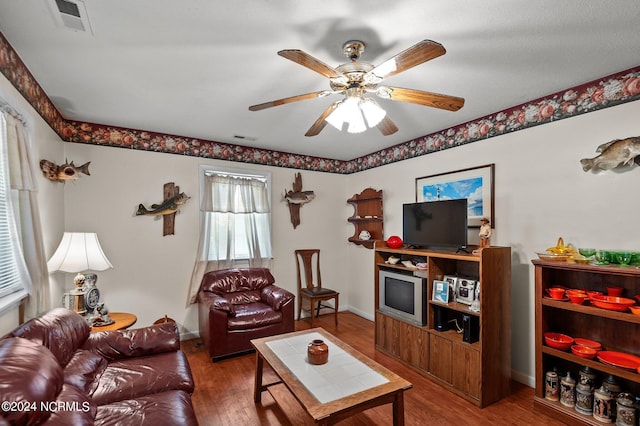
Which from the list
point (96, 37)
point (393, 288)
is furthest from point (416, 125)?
point (96, 37)

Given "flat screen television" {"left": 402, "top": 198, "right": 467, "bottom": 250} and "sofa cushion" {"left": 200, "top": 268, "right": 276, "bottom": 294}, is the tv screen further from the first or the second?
"sofa cushion" {"left": 200, "top": 268, "right": 276, "bottom": 294}

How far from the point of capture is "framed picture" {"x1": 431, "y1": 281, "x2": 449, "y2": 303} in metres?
2.88

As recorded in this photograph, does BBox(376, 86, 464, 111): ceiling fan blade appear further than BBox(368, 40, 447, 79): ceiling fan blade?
Yes

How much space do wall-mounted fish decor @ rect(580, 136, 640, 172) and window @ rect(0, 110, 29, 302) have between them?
4168 millimetres

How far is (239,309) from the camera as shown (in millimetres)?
3598

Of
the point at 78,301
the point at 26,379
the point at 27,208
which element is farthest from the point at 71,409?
the point at 78,301

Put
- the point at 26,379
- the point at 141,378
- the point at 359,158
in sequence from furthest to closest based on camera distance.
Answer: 1. the point at 359,158
2. the point at 141,378
3. the point at 26,379

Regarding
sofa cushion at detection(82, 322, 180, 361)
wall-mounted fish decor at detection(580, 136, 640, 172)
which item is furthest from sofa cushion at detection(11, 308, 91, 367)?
wall-mounted fish decor at detection(580, 136, 640, 172)

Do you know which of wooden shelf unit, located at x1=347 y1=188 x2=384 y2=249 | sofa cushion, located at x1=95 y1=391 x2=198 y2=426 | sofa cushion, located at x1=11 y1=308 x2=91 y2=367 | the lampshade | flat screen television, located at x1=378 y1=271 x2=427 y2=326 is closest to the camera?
sofa cushion, located at x1=95 y1=391 x2=198 y2=426

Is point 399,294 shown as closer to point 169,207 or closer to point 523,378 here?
point 523,378

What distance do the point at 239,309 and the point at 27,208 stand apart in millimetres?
2181

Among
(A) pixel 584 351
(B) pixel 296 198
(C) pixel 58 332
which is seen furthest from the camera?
(B) pixel 296 198

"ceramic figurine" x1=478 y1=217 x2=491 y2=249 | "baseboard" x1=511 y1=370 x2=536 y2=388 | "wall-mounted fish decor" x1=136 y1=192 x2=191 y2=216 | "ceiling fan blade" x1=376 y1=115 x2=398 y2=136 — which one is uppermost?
"ceiling fan blade" x1=376 y1=115 x2=398 y2=136

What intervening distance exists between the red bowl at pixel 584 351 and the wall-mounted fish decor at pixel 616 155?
1363mm
